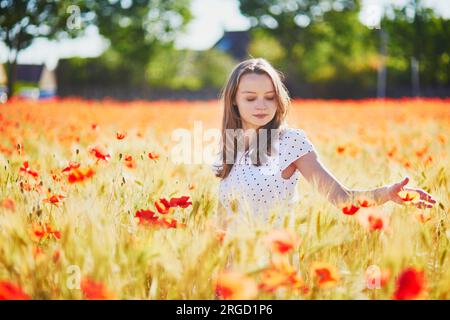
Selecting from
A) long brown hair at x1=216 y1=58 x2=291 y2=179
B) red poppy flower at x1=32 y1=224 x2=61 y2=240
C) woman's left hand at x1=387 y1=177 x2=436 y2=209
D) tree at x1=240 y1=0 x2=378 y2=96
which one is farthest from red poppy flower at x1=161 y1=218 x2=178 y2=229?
tree at x1=240 y1=0 x2=378 y2=96

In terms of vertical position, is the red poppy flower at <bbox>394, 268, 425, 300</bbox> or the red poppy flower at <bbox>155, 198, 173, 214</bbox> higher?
the red poppy flower at <bbox>155, 198, 173, 214</bbox>

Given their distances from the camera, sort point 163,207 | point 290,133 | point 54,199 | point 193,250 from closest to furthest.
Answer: point 193,250 → point 163,207 → point 54,199 → point 290,133

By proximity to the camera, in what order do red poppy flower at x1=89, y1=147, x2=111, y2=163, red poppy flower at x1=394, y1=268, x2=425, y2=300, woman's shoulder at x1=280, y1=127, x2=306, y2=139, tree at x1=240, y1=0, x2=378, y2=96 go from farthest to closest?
tree at x1=240, y1=0, x2=378, y2=96 < woman's shoulder at x1=280, y1=127, x2=306, y2=139 < red poppy flower at x1=89, y1=147, x2=111, y2=163 < red poppy flower at x1=394, y1=268, x2=425, y2=300

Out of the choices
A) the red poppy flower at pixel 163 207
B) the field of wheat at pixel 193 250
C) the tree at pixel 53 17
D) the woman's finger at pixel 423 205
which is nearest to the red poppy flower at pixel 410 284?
the field of wheat at pixel 193 250

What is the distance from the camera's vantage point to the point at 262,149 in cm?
Answer: 173

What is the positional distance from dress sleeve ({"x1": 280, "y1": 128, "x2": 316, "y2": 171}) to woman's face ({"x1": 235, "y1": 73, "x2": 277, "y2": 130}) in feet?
0.33

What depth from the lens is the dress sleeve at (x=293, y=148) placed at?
1622mm

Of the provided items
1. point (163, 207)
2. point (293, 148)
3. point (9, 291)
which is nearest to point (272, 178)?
point (293, 148)

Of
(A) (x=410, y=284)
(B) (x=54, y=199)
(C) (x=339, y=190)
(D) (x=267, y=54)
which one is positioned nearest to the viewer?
(A) (x=410, y=284)

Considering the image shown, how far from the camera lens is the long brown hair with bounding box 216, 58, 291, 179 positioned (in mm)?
1682

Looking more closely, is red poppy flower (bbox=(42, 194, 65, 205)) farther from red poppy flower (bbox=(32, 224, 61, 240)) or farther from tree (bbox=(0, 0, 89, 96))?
tree (bbox=(0, 0, 89, 96))

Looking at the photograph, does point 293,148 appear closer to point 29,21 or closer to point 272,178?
point 272,178

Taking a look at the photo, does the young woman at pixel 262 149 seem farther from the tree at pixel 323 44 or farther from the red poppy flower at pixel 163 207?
the tree at pixel 323 44

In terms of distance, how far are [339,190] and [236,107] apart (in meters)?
0.59
